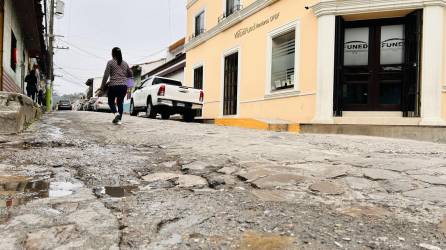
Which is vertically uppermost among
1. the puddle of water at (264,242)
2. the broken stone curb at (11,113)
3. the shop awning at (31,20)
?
the shop awning at (31,20)

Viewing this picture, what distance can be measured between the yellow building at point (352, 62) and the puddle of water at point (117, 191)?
806 cm

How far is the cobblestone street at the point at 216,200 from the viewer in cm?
222

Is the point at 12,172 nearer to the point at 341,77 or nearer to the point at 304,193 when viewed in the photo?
the point at 304,193

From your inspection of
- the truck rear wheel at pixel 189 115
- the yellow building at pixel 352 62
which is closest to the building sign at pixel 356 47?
the yellow building at pixel 352 62

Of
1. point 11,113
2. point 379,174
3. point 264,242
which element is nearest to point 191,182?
point 264,242

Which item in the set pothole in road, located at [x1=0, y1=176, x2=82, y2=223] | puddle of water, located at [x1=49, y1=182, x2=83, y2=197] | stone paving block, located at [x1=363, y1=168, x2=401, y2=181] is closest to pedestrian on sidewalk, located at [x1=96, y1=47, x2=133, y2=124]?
pothole in road, located at [x1=0, y1=176, x2=82, y2=223]

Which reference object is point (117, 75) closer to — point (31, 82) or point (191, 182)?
point (191, 182)

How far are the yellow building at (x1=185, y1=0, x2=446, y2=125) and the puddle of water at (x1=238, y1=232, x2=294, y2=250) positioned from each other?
867cm

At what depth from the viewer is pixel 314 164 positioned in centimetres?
448

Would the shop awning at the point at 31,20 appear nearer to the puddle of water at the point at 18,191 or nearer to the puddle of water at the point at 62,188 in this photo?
the puddle of water at the point at 18,191

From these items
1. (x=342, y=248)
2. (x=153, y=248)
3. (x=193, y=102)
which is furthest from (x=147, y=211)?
(x=193, y=102)

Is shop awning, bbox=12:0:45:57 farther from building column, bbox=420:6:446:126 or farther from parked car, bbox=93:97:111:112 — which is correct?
building column, bbox=420:6:446:126

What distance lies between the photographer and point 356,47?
1105 centimetres

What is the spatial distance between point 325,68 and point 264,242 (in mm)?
9166
